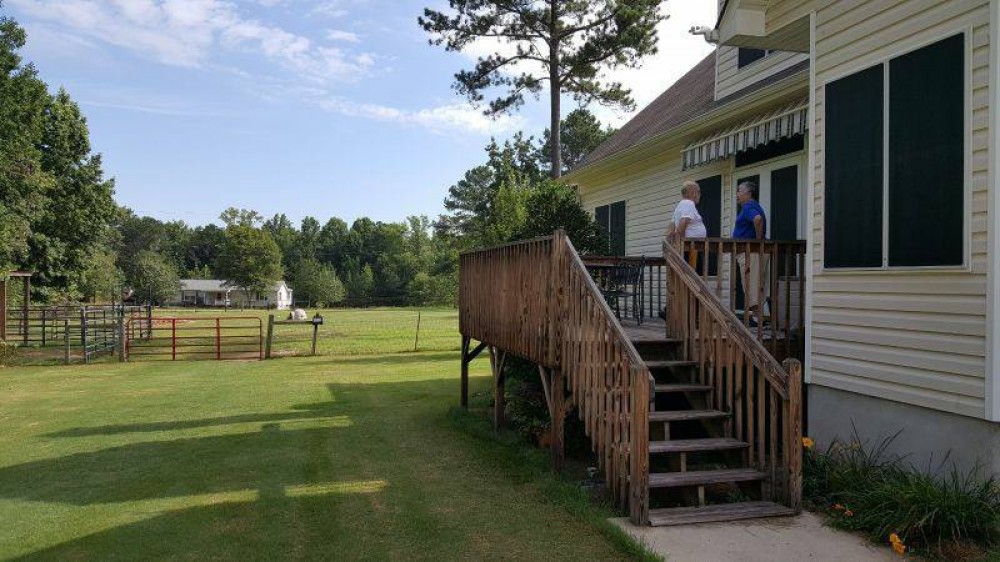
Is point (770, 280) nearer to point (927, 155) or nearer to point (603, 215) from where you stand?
point (927, 155)

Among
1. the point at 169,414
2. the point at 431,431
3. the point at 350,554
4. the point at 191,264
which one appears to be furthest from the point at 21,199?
the point at 191,264

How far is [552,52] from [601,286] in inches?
470

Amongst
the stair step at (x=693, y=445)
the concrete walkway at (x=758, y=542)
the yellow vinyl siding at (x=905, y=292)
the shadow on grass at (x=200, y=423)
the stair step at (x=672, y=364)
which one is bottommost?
the shadow on grass at (x=200, y=423)

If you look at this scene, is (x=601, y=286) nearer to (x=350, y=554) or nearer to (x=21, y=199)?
(x=350, y=554)

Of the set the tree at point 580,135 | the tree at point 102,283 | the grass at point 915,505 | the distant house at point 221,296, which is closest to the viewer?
the grass at point 915,505

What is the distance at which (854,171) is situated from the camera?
547cm

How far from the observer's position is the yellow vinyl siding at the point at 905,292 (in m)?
4.42

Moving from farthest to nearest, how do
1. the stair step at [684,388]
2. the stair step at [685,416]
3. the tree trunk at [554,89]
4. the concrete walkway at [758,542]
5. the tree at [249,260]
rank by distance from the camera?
the tree at [249,260]
the tree trunk at [554,89]
the stair step at [684,388]
the stair step at [685,416]
the concrete walkway at [758,542]

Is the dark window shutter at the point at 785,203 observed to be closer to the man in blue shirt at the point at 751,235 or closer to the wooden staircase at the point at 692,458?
the man in blue shirt at the point at 751,235

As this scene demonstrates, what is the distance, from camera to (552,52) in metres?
19.2

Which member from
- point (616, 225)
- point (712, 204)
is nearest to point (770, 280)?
point (712, 204)

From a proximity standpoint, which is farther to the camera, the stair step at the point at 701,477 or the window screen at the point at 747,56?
the window screen at the point at 747,56

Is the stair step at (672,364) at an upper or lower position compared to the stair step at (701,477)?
upper

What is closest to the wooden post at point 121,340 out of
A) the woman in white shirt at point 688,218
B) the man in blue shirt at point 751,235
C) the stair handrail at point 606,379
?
the stair handrail at point 606,379
